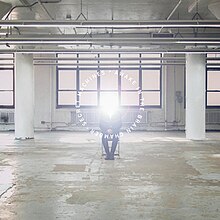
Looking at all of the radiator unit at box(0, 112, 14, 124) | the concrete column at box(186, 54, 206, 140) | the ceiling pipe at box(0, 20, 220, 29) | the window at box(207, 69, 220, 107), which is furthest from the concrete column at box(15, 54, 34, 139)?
the window at box(207, 69, 220, 107)

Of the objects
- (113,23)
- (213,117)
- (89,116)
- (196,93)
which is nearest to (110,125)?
(113,23)

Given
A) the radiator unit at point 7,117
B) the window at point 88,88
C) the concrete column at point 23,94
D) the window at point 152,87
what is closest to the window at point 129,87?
the window at point 152,87

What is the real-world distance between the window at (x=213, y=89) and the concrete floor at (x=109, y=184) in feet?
23.1

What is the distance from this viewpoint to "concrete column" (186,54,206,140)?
1348 cm

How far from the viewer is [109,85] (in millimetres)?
17500

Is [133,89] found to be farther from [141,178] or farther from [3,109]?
[141,178]

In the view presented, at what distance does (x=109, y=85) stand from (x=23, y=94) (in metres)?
4.78

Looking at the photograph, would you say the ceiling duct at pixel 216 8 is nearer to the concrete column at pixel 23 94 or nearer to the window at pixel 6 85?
the concrete column at pixel 23 94

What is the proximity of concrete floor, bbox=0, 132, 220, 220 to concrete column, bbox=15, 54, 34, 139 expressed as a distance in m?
2.92

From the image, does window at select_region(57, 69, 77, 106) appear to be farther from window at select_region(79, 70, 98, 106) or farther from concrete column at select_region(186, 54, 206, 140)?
concrete column at select_region(186, 54, 206, 140)

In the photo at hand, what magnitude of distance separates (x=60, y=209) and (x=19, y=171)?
108 inches

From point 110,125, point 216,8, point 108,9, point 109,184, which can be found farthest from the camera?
point 108,9

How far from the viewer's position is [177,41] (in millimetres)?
9938

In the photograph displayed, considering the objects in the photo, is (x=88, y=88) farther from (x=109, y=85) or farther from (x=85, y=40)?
(x=85, y=40)
